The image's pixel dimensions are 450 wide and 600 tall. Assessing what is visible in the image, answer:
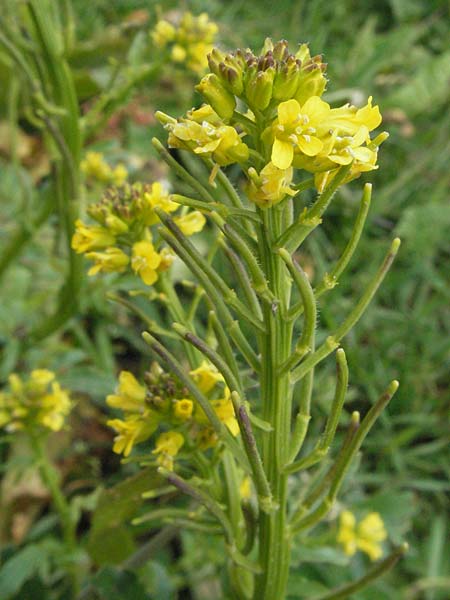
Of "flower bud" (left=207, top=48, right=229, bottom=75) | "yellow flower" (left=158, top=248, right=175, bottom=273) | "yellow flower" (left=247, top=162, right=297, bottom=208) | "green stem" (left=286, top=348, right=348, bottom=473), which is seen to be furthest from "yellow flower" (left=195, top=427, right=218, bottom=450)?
"flower bud" (left=207, top=48, right=229, bottom=75)

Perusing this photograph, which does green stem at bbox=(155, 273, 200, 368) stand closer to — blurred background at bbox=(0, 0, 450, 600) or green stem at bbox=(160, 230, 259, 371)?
green stem at bbox=(160, 230, 259, 371)

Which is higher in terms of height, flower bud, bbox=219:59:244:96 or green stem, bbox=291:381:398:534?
flower bud, bbox=219:59:244:96

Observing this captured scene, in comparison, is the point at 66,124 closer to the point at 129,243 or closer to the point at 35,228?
the point at 35,228

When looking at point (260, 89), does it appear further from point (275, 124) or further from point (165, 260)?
point (165, 260)

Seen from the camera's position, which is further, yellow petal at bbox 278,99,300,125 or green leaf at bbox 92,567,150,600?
green leaf at bbox 92,567,150,600

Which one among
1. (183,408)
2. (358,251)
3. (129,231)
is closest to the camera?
(183,408)

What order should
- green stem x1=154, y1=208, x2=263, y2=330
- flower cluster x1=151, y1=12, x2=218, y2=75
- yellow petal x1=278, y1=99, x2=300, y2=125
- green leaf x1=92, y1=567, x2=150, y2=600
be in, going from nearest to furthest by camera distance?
yellow petal x1=278, y1=99, x2=300, y2=125 → green stem x1=154, y1=208, x2=263, y2=330 → green leaf x1=92, y1=567, x2=150, y2=600 → flower cluster x1=151, y1=12, x2=218, y2=75

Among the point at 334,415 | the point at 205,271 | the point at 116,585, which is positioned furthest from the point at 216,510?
the point at 116,585
